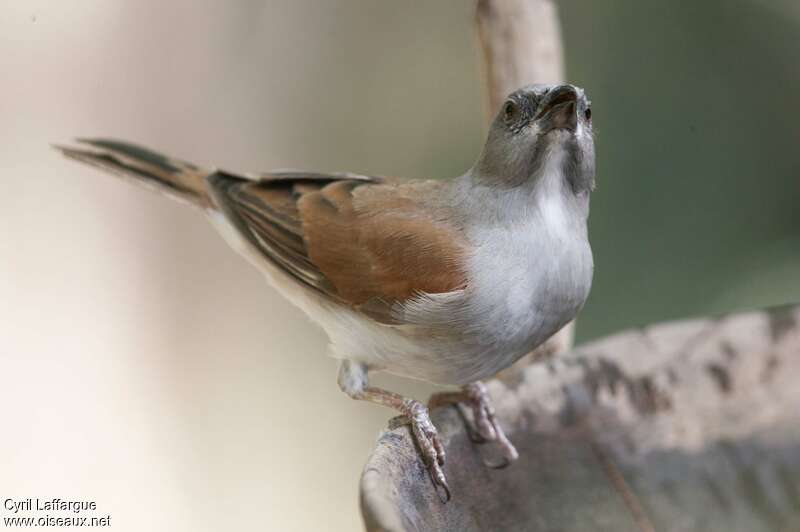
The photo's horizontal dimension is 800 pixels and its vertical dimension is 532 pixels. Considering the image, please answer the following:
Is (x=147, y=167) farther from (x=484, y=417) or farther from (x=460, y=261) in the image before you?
(x=484, y=417)

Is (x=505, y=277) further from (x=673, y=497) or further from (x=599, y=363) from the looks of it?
(x=673, y=497)

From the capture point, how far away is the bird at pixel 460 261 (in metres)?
2.13

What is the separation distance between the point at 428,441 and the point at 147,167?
118 cm

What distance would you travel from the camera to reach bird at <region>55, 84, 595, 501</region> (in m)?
2.13

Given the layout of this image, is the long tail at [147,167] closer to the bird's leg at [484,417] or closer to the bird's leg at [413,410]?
the bird's leg at [413,410]

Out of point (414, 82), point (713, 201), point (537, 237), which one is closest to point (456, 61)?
point (414, 82)

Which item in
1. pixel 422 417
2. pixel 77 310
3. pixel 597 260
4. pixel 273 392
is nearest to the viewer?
pixel 422 417

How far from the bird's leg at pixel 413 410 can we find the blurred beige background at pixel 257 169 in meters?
1.46

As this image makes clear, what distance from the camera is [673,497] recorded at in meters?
2.16

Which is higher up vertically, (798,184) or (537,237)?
(798,184)

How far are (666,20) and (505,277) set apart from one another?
271 cm

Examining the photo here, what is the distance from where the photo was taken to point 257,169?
5281mm

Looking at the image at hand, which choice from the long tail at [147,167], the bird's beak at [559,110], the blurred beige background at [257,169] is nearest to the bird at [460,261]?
the bird's beak at [559,110]

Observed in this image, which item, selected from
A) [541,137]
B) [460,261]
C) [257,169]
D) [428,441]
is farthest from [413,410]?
[257,169]
